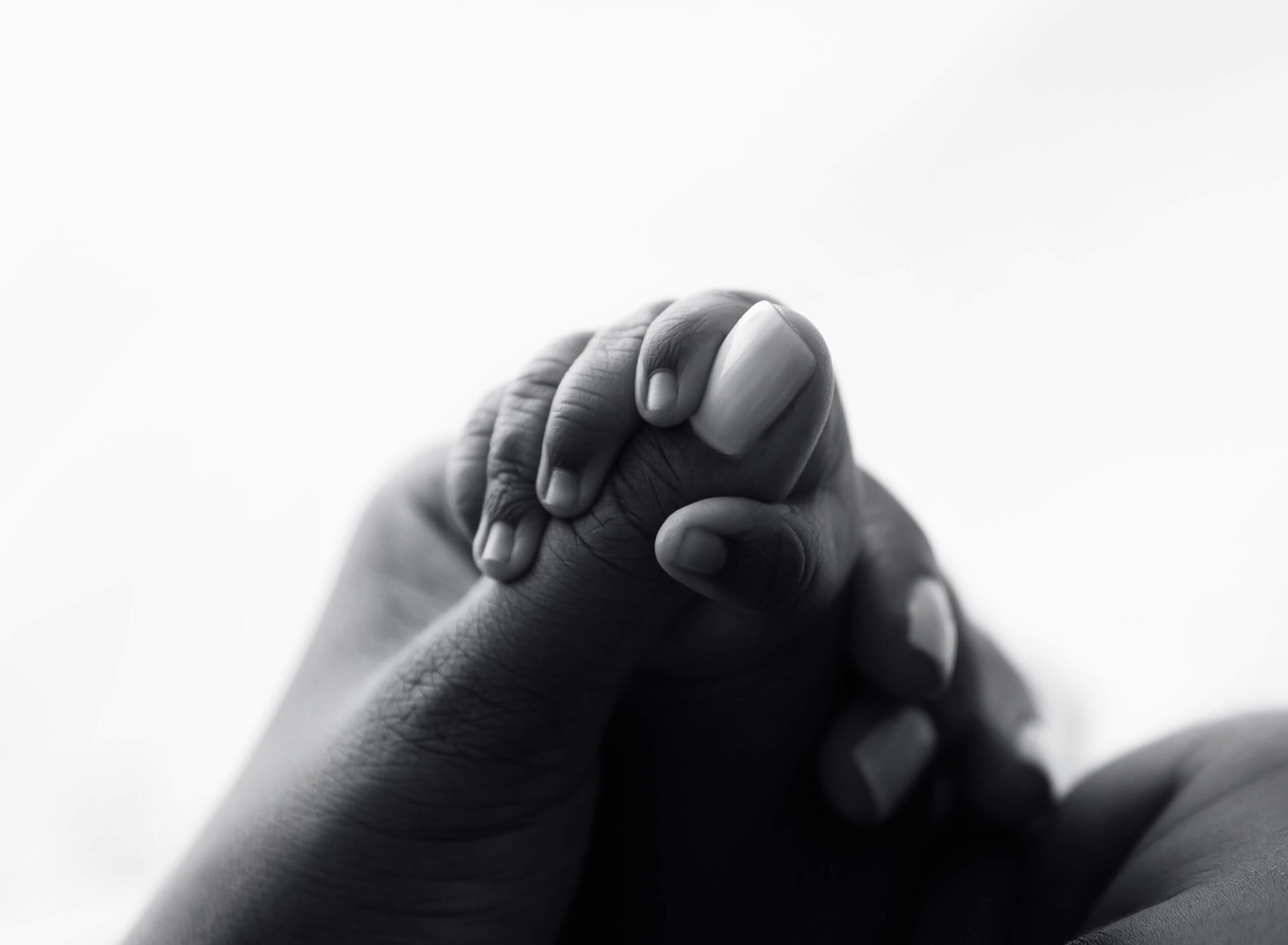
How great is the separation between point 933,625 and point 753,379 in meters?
0.33

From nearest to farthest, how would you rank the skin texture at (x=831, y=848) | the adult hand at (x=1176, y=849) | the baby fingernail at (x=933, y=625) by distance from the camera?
the adult hand at (x=1176, y=849)
the skin texture at (x=831, y=848)
the baby fingernail at (x=933, y=625)

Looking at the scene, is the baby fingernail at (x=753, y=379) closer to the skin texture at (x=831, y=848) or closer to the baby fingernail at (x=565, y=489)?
the baby fingernail at (x=565, y=489)

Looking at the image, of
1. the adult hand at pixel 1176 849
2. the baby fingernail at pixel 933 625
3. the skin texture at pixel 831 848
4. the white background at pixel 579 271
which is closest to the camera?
the adult hand at pixel 1176 849

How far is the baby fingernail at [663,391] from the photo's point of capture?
0.62 m

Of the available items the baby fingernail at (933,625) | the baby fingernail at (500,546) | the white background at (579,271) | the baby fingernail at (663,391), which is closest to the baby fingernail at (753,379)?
the baby fingernail at (663,391)

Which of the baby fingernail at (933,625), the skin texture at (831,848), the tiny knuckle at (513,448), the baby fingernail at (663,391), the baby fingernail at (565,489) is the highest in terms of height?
the baby fingernail at (663,391)

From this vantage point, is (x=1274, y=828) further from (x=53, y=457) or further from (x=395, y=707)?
(x=53, y=457)

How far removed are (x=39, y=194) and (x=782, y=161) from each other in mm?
865

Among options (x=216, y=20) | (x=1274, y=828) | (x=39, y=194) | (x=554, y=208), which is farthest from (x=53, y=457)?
(x=1274, y=828)

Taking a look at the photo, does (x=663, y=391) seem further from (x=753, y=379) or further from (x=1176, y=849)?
(x=1176, y=849)

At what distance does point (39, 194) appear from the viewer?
136 centimetres

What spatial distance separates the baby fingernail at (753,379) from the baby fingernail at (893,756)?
347 mm

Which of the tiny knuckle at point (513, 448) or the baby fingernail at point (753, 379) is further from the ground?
the baby fingernail at point (753, 379)

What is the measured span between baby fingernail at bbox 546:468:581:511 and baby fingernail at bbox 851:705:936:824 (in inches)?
13.8
